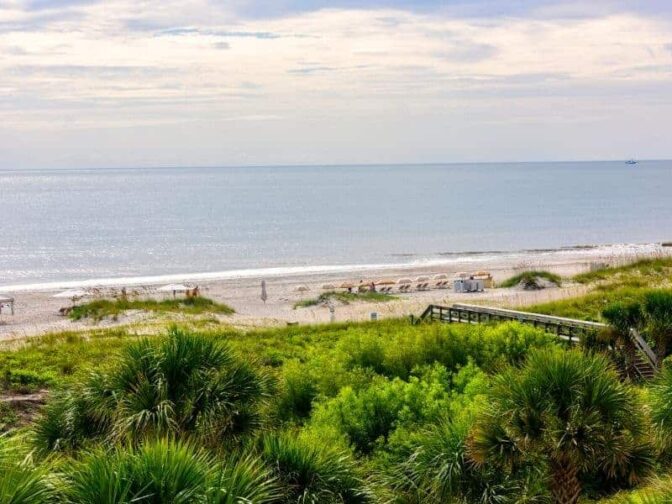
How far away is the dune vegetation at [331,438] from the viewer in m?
7.75

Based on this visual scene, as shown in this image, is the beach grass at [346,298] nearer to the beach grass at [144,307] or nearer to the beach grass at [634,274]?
the beach grass at [144,307]

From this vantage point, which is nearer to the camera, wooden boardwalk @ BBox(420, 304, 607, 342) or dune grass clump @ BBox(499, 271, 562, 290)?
wooden boardwalk @ BBox(420, 304, 607, 342)

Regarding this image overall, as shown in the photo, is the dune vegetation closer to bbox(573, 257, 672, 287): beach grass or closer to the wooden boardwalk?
the wooden boardwalk

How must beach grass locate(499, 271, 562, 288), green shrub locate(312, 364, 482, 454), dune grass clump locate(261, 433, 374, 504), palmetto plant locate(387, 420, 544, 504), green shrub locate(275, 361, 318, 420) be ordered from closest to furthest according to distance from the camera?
dune grass clump locate(261, 433, 374, 504) < palmetto plant locate(387, 420, 544, 504) < green shrub locate(312, 364, 482, 454) < green shrub locate(275, 361, 318, 420) < beach grass locate(499, 271, 562, 288)

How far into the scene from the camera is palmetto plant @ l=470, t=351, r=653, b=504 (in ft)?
37.4

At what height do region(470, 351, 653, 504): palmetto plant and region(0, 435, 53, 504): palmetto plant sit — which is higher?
region(0, 435, 53, 504): palmetto plant

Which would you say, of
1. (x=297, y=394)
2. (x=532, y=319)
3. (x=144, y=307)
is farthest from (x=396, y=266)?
(x=297, y=394)

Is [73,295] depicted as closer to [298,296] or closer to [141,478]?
[298,296]

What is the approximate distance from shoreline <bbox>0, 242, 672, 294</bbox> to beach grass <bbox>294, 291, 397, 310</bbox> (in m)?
18.2

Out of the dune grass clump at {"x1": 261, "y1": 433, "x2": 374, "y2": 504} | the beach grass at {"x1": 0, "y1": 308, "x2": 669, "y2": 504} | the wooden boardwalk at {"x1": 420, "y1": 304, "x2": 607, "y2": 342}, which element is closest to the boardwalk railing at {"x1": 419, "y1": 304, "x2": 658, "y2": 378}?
the wooden boardwalk at {"x1": 420, "y1": 304, "x2": 607, "y2": 342}

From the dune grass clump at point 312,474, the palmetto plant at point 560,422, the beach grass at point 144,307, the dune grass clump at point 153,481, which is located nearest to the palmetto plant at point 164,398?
the dune grass clump at point 312,474

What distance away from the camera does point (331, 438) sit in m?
13.1

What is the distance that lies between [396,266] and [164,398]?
209 ft

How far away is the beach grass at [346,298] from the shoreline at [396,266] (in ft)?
59.6
